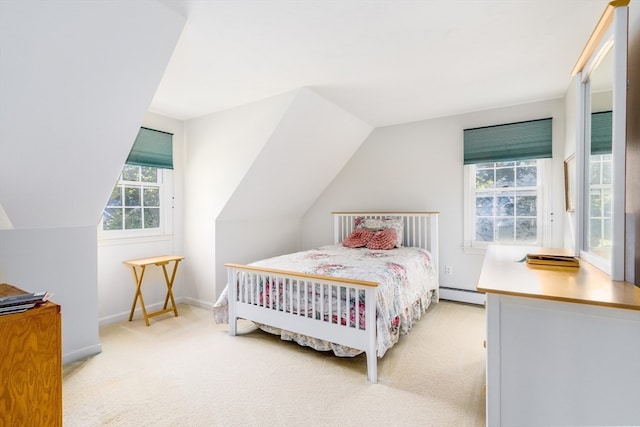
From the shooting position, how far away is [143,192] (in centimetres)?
349

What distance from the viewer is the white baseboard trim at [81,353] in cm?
230

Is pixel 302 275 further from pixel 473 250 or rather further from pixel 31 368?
pixel 473 250

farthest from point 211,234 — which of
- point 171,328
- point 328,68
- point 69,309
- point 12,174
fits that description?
point 328,68

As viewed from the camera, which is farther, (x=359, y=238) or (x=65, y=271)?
(x=359, y=238)

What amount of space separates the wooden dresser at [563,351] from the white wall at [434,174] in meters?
2.46

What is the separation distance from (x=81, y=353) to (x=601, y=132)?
3727 mm

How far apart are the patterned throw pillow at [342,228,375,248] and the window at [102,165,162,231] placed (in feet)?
7.78

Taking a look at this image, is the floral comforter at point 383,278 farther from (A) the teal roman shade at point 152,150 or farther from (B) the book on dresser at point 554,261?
(A) the teal roman shade at point 152,150

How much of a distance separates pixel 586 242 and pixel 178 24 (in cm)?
267

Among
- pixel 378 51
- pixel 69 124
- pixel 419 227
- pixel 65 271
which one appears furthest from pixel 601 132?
pixel 65 271

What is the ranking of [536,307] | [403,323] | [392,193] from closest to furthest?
1. [536,307]
2. [403,323]
3. [392,193]

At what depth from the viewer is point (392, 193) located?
4.13m

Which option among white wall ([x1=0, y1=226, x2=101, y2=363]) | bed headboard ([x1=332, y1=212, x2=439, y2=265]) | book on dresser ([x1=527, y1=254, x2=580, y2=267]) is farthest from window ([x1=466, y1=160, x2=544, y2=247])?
white wall ([x1=0, y1=226, x2=101, y2=363])

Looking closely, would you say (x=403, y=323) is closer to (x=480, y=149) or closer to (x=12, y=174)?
(x=480, y=149)
